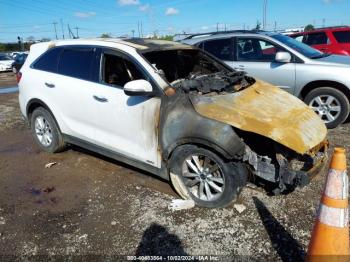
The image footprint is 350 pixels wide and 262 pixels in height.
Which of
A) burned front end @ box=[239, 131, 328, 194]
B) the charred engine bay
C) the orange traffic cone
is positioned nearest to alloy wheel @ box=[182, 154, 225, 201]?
burned front end @ box=[239, 131, 328, 194]

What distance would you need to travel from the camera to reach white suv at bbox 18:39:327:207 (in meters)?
3.26

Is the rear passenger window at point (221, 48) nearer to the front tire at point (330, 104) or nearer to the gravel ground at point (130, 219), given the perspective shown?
the front tire at point (330, 104)

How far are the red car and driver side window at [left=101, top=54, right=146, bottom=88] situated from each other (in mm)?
8706

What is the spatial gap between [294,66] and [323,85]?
62 cm

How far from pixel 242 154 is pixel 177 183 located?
34.7 inches

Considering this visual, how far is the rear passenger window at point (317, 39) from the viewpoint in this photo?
11244 millimetres

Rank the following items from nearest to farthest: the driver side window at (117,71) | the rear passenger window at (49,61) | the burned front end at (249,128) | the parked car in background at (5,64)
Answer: the burned front end at (249,128), the driver side window at (117,71), the rear passenger window at (49,61), the parked car in background at (5,64)

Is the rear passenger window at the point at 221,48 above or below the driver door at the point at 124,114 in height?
above

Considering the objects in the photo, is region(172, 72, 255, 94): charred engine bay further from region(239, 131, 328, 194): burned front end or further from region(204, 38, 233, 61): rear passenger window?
region(204, 38, 233, 61): rear passenger window

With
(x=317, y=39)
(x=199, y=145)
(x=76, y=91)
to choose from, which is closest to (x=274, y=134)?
(x=199, y=145)

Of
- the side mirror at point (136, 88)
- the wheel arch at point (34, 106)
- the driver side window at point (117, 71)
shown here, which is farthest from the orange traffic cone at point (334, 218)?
the wheel arch at point (34, 106)

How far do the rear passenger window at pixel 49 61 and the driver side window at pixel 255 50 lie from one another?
3.69m

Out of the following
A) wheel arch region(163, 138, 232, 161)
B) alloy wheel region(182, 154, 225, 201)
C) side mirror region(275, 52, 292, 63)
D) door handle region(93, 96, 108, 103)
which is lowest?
alloy wheel region(182, 154, 225, 201)

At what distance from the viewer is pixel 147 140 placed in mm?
3828
